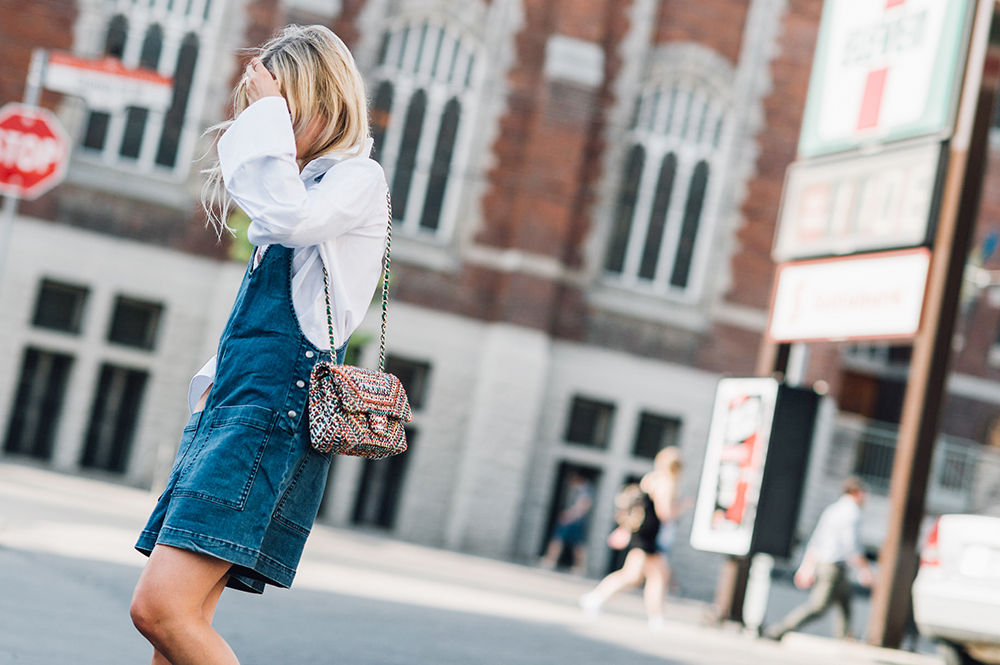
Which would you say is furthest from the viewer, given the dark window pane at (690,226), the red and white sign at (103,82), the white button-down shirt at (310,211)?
the dark window pane at (690,226)

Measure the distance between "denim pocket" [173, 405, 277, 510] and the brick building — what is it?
677 inches

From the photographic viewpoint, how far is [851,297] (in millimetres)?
11531

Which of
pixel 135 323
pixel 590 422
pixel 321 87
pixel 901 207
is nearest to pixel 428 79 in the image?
pixel 135 323

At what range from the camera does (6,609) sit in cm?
600

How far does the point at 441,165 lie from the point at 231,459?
18932 mm

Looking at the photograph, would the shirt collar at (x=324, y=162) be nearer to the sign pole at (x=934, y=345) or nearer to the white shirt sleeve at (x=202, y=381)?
the white shirt sleeve at (x=202, y=381)

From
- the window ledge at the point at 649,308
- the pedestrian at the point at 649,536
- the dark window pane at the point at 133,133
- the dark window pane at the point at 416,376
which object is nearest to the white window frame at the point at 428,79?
the dark window pane at the point at 416,376

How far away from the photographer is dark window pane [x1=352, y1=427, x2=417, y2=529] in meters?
20.5

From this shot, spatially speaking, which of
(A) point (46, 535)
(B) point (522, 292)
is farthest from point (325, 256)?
(B) point (522, 292)

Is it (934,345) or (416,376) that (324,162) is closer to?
(934,345)

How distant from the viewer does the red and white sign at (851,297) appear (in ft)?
35.6

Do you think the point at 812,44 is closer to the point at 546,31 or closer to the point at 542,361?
the point at 546,31

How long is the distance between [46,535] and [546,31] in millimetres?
14114

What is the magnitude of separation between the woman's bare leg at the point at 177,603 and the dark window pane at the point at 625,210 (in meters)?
19.4
